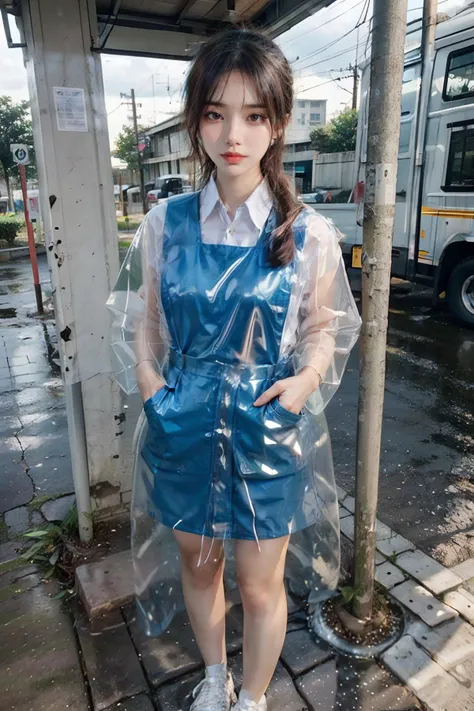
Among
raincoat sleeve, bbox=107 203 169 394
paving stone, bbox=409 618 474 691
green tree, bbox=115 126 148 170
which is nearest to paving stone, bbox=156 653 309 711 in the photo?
paving stone, bbox=409 618 474 691

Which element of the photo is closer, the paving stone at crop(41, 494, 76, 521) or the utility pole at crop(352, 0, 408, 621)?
the utility pole at crop(352, 0, 408, 621)

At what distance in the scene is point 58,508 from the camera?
2715mm

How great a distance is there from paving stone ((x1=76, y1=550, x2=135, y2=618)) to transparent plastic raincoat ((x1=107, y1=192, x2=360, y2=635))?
2.47ft

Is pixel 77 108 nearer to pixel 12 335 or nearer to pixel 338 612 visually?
pixel 338 612

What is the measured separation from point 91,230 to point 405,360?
387 centimetres

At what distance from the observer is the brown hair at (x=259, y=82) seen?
4.15 ft

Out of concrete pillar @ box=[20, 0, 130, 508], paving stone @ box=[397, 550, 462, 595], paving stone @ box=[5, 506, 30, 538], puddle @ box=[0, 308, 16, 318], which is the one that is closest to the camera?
concrete pillar @ box=[20, 0, 130, 508]

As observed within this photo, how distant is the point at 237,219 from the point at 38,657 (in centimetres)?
166

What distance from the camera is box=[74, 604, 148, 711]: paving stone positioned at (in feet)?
5.55

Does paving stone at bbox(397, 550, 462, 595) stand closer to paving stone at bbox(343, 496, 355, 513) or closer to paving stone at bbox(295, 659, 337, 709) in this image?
paving stone at bbox(343, 496, 355, 513)

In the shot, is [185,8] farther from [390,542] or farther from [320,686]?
[320,686]

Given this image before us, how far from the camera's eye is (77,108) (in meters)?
1.93

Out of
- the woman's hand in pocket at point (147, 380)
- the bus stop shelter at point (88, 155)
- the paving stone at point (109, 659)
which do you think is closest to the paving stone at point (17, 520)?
the bus stop shelter at point (88, 155)

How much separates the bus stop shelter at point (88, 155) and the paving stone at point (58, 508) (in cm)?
39
